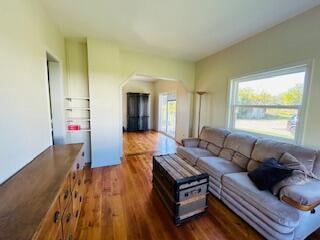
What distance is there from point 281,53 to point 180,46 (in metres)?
1.87

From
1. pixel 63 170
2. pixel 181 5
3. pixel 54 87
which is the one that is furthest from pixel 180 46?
pixel 63 170

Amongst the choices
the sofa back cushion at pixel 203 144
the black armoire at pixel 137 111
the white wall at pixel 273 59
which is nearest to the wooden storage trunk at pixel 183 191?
the sofa back cushion at pixel 203 144

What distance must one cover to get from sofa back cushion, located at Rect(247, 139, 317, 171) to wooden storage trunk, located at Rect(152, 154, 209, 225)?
97 cm

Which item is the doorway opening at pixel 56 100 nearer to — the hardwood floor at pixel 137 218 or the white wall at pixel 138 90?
the hardwood floor at pixel 137 218

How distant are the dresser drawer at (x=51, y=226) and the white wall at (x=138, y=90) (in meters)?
6.89

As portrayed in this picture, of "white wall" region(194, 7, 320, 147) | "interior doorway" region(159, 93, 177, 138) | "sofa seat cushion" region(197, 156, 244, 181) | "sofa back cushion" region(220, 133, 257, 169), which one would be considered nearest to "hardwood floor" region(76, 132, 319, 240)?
"sofa seat cushion" region(197, 156, 244, 181)

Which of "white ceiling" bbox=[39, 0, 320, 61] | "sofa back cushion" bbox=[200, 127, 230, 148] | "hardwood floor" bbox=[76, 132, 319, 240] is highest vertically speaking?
"white ceiling" bbox=[39, 0, 320, 61]

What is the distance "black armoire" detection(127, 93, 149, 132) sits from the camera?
748cm

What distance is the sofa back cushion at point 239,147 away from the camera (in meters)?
2.52

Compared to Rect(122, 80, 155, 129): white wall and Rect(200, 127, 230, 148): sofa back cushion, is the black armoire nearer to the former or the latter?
Rect(122, 80, 155, 129): white wall

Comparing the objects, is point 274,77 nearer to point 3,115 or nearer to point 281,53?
point 281,53

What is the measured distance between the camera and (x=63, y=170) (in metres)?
1.40

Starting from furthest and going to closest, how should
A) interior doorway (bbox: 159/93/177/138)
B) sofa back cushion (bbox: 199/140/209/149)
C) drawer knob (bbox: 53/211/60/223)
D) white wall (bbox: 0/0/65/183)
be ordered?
interior doorway (bbox: 159/93/177/138) < sofa back cushion (bbox: 199/140/209/149) < white wall (bbox: 0/0/65/183) < drawer knob (bbox: 53/211/60/223)

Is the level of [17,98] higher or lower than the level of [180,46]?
lower
